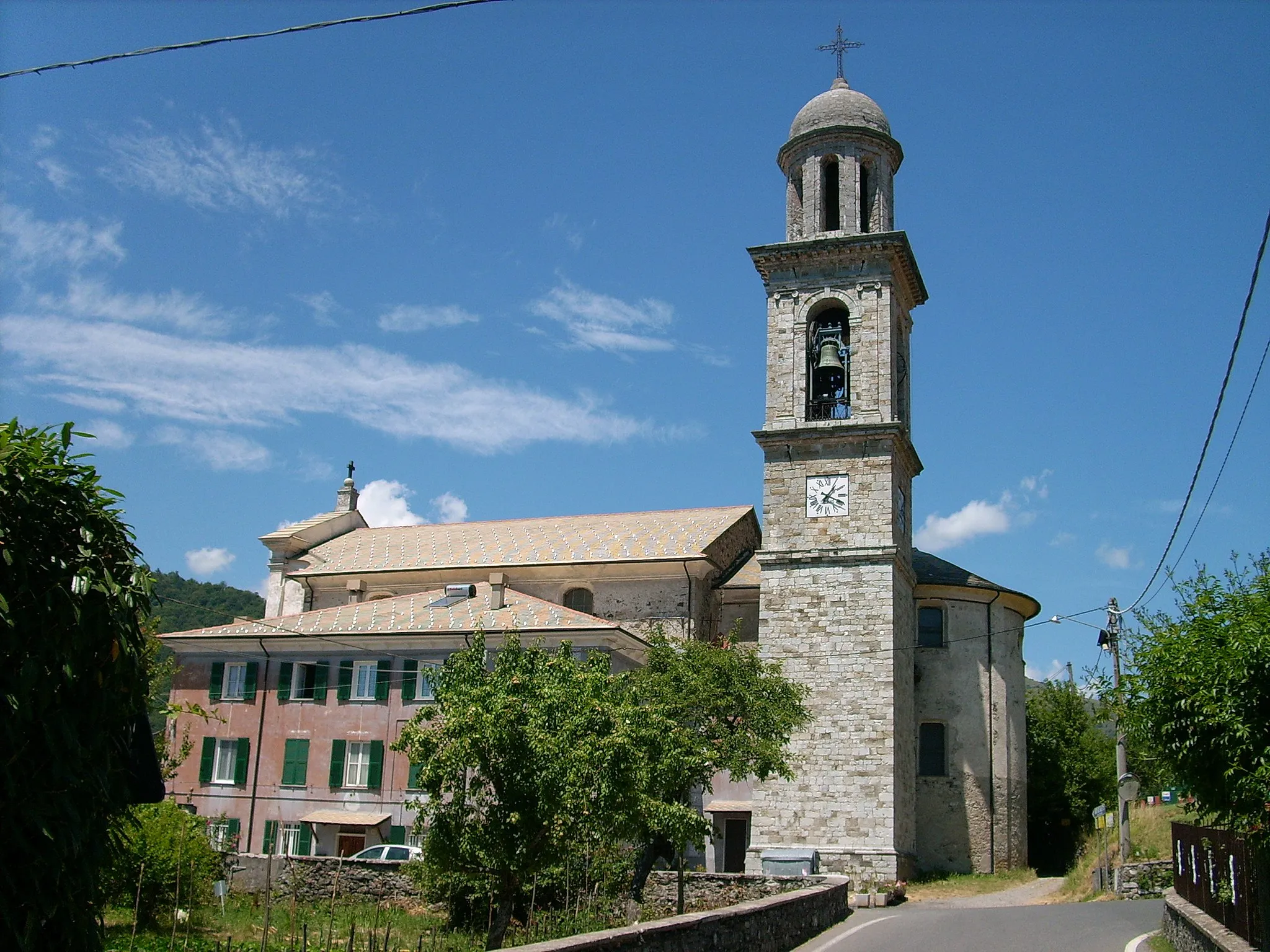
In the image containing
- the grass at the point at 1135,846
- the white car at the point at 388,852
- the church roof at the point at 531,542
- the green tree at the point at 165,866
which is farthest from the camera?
the church roof at the point at 531,542

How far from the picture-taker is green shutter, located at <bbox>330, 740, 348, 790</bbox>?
33.6m

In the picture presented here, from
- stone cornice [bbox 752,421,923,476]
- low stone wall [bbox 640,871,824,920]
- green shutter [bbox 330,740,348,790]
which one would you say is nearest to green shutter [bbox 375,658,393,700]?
green shutter [bbox 330,740,348,790]

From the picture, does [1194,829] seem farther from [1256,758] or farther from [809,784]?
[809,784]

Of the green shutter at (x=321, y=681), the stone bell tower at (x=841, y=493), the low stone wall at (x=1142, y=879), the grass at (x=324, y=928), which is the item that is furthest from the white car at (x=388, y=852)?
the low stone wall at (x=1142, y=879)

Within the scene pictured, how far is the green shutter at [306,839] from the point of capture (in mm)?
32875

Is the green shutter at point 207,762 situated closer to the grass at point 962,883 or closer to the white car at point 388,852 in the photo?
the white car at point 388,852

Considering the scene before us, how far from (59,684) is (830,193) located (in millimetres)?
35163

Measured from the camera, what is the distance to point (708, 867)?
114 ft

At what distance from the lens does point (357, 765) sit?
3372 cm

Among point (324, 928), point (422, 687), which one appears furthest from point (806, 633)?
point (324, 928)

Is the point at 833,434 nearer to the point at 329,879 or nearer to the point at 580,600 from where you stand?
the point at 580,600

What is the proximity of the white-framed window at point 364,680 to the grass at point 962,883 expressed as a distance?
1615 cm

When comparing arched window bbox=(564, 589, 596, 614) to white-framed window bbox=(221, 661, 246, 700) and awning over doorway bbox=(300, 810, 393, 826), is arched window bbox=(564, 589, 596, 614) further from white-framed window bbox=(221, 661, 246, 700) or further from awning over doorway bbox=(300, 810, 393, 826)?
white-framed window bbox=(221, 661, 246, 700)

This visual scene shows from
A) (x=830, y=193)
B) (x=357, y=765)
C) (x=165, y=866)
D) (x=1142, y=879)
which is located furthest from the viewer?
(x=830, y=193)
